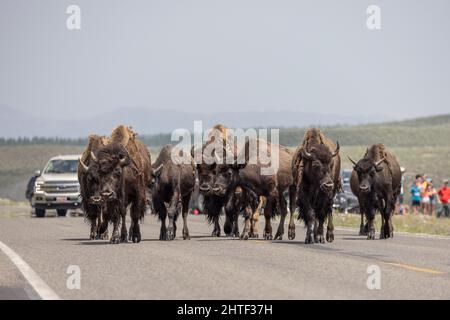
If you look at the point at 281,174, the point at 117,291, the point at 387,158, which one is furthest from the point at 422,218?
the point at 117,291

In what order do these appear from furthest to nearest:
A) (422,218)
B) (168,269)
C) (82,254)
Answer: (422,218), (82,254), (168,269)

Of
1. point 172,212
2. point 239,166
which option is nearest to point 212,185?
point 239,166

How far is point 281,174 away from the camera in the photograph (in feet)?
88.6

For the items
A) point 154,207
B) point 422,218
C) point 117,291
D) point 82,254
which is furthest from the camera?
point 422,218

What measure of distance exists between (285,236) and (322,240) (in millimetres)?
3576

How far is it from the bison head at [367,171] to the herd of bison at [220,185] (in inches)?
0.9

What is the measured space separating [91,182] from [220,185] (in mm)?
2823

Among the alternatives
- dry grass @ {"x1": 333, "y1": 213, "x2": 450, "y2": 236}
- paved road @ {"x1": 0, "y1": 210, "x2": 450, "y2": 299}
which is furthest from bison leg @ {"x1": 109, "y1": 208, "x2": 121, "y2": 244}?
dry grass @ {"x1": 333, "y1": 213, "x2": 450, "y2": 236}

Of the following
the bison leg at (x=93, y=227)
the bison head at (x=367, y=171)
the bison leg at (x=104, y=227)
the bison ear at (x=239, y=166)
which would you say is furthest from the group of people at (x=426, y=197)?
the bison leg at (x=104, y=227)

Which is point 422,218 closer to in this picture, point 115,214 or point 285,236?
point 285,236

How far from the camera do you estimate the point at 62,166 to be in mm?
46031

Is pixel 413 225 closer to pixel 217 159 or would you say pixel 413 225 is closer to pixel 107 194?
pixel 217 159

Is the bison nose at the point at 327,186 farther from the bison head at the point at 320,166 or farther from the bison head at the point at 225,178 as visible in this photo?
the bison head at the point at 225,178

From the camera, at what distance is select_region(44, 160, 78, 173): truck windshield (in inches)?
1789
